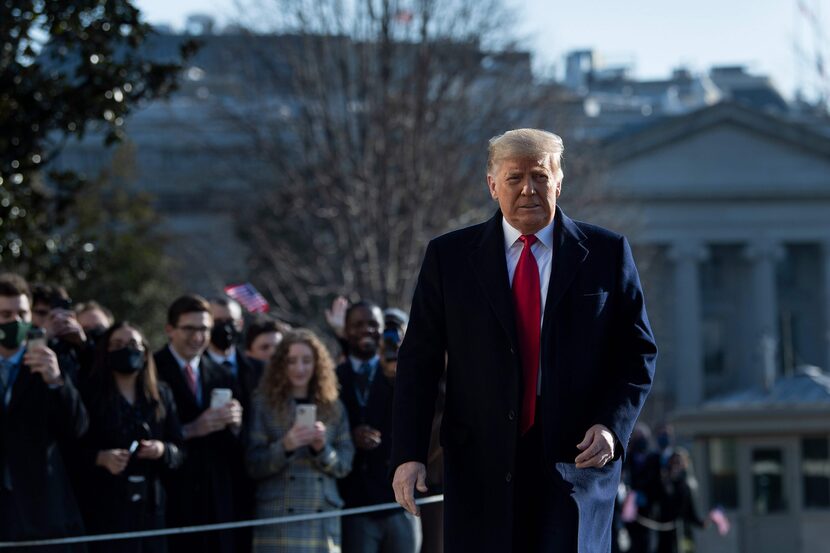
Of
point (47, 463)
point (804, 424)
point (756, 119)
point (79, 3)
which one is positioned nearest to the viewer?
point (47, 463)

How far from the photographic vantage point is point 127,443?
11500 mm

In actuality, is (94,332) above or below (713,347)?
below

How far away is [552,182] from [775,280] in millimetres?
89497

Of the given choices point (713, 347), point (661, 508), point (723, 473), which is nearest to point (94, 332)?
point (661, 508)

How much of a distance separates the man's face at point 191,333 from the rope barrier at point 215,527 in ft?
3.68

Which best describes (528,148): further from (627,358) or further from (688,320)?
(688,320)

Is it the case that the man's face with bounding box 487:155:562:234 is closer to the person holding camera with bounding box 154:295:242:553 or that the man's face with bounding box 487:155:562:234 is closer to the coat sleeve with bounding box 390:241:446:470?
the coat sleeve with bounding box 390:241:446:470

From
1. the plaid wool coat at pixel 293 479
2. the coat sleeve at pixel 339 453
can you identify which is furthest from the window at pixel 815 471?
the plaid wool coat at pixel 293 479

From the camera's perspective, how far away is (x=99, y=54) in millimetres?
17359

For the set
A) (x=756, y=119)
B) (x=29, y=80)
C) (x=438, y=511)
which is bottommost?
(x=438, y=511)

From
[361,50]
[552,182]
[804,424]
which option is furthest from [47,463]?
[361,50]

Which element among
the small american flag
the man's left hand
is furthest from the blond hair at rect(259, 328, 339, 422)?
the man's left hand

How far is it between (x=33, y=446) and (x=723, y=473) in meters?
18.8

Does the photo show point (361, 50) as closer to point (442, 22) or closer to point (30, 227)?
point (442, 22)
